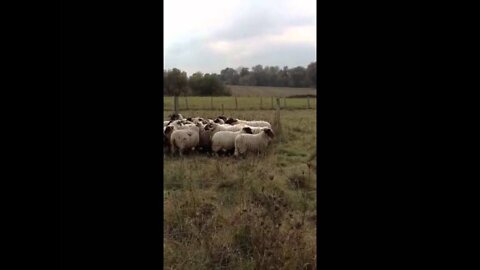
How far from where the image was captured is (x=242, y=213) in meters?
3.05

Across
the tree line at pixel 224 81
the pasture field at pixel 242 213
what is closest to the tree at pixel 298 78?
the tree line at pixel 224 81

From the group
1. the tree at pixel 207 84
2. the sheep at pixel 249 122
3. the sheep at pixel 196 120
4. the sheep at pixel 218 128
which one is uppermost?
the tree at pixel 207 84

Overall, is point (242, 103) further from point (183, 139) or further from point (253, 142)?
point (183, 139)

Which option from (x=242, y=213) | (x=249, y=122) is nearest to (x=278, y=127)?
(x=249, y=122)

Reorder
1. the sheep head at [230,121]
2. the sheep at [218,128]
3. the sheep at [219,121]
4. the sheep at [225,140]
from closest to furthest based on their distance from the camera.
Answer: the sheep at [225,140] → the sheep at [218,128] → the sheep at [219,121] → the sheep head at [230,121]

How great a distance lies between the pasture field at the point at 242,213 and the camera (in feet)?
8.10

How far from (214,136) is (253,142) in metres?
0.69

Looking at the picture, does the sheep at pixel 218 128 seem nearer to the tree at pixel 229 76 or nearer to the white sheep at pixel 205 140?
the white sheep at pixel 205 140

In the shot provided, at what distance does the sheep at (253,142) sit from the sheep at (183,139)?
65cm

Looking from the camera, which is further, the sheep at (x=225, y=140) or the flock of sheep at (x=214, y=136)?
the sheep at (x=225, y=140)
